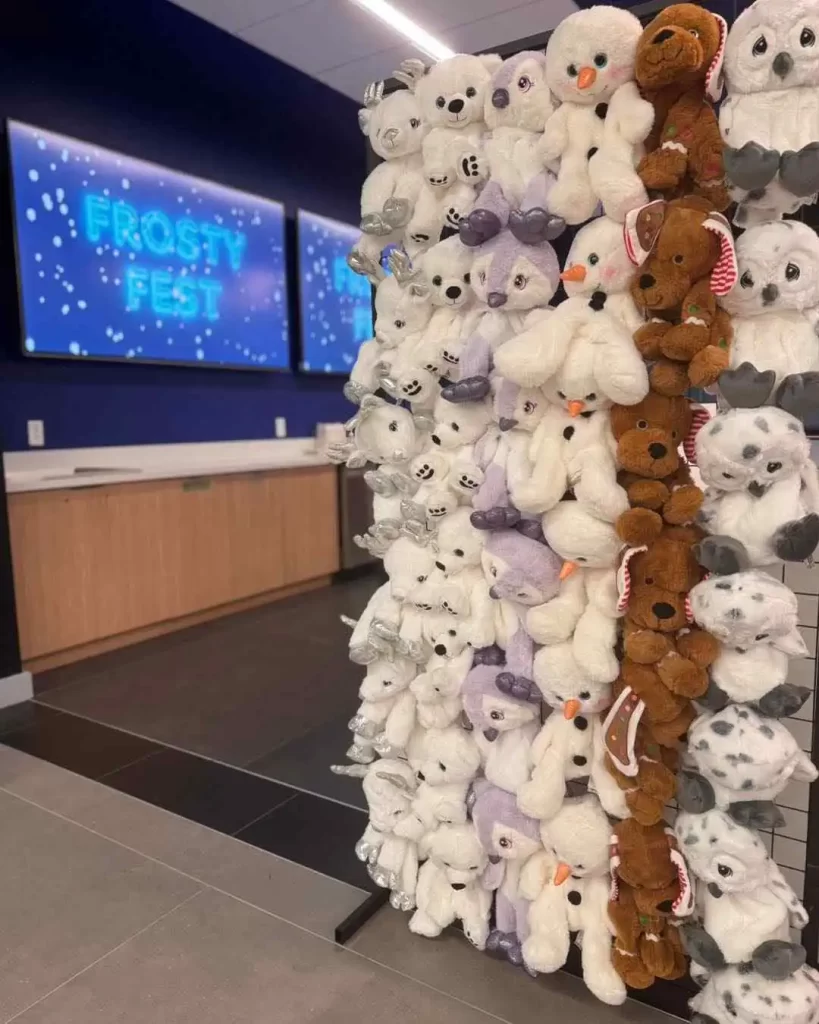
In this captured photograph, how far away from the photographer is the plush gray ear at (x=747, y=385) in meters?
1.09

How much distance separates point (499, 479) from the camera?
1.34m

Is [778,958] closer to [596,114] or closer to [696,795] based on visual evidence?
[696,795]

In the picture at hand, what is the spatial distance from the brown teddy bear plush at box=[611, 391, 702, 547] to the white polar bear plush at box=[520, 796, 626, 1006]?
501 millimetres

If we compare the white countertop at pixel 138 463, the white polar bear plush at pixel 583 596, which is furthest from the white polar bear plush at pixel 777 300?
the white countertop at pixel 138 463

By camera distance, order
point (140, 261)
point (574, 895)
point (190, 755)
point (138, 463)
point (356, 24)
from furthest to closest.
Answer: point (356, 24) → point (138, 463) → point (140, 261) → point (190, 755) → point (574, 895)

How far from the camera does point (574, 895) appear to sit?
1.39m

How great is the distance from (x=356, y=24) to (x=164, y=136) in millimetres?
1185

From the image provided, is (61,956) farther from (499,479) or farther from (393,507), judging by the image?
(499,479)

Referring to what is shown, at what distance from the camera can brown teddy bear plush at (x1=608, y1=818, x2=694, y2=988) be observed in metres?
1.25

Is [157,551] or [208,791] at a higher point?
[157,551]

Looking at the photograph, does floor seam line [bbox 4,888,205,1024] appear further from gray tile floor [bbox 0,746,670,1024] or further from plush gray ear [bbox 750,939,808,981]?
plush gray ear [bbox 750,939,808,981]

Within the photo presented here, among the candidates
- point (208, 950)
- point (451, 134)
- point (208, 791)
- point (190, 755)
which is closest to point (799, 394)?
point (451, 134)

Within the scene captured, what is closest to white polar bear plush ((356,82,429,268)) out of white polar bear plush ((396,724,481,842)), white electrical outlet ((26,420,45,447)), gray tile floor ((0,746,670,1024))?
white polar bear plush ((396,724,481,842))

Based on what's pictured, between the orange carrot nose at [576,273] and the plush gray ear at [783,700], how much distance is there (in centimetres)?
68
